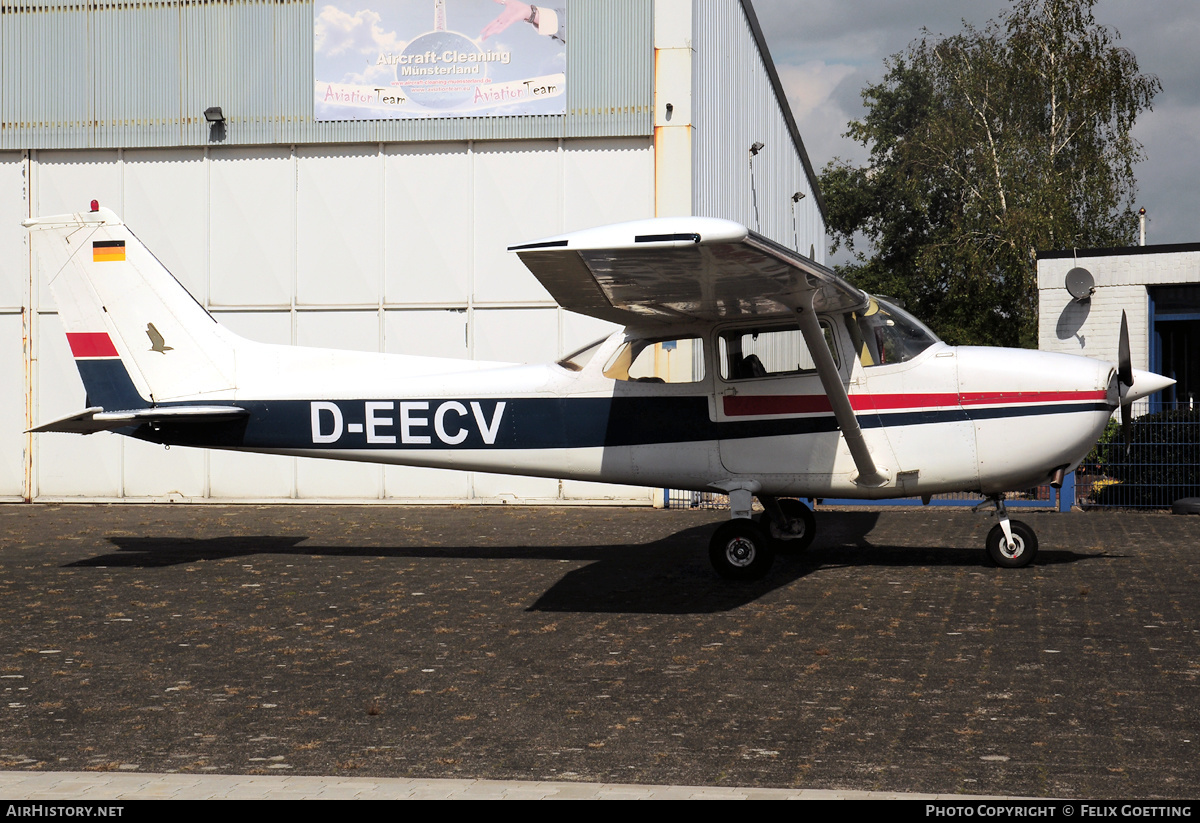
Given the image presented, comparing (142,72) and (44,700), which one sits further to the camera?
(142,72)

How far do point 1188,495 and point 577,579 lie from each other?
1003 centimetres

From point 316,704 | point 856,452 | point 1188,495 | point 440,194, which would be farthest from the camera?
point 440,194

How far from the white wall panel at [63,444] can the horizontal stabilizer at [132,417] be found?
8.12 metres

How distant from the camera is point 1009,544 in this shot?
8.91 metres

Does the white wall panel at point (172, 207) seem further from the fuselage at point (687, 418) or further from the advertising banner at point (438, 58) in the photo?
the fuselage at point (687, 418)

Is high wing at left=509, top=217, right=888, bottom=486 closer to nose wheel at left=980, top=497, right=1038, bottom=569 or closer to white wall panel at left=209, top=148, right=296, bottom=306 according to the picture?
nose wheel at left=980, top=497, right=1038, bottom=569

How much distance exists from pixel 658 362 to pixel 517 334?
7545 mm

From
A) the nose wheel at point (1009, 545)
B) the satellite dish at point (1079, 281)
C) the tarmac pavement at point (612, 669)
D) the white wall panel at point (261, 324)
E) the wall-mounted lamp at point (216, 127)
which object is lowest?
the tarmac pavement at point (612, 669)

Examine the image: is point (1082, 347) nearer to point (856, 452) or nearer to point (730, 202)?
point (730, 202)

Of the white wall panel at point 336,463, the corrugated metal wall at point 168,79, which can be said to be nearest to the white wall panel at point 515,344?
the white wall panel at point 336,463

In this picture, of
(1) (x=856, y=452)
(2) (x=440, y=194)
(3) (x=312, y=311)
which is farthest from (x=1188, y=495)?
(3) (x=312, y=311)

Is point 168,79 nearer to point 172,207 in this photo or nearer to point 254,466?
point 172,207

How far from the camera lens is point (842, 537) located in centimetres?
1150

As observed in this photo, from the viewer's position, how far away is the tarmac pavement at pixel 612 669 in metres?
4.00
